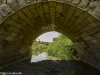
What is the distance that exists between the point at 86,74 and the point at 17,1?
4.56 m

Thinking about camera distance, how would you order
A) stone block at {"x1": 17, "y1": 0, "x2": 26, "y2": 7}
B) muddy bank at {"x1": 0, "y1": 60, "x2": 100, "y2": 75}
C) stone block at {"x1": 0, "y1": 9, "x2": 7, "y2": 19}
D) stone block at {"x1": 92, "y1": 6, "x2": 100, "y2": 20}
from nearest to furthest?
1. stone block at {"x1": 92, "y1": 6, "x2": 100, "y2": 20}
2. stone block at {"x1": 17, "y1": 0, "x2": 26, "y2": 7}
3. stone block at {"x1": 0, "y1": 9, "x2": 7, "y2": 19}
4. muddy bank at {"x1": 0, "y1": 60, "x2": 100, "y2": 75}

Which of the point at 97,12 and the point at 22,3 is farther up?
the point at 22,3

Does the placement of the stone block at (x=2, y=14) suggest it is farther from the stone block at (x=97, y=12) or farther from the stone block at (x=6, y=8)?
the stone block at (x=97, y=12)

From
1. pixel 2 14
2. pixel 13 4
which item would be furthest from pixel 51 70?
pixel 13 4

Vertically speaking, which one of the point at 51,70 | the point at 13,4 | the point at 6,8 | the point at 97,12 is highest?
the point at 13,4

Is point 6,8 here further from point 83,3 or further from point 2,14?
point 83,3

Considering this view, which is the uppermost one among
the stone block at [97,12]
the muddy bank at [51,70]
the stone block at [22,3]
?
the stone block at [22,3]

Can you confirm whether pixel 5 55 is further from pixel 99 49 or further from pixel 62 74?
pixel 99 49

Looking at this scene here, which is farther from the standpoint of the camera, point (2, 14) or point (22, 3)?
point (2, 14)

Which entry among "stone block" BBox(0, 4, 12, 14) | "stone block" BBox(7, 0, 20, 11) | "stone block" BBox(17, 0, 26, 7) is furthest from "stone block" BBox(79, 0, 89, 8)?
"stone block" BBox(0, 4, 12, 14)

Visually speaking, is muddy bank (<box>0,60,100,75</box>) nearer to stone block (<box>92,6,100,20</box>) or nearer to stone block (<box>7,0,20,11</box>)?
stone block (<box>7,0,20,11</box>)

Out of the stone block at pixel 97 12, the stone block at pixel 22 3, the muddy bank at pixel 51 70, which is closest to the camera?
the stone block at pixel 97 12

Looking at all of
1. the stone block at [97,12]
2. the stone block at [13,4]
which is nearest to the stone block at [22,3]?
the stone block at [13,4]

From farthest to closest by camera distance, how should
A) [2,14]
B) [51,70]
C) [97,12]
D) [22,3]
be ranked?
[51,70]
[2,14]
[22,3]
[97,12]
